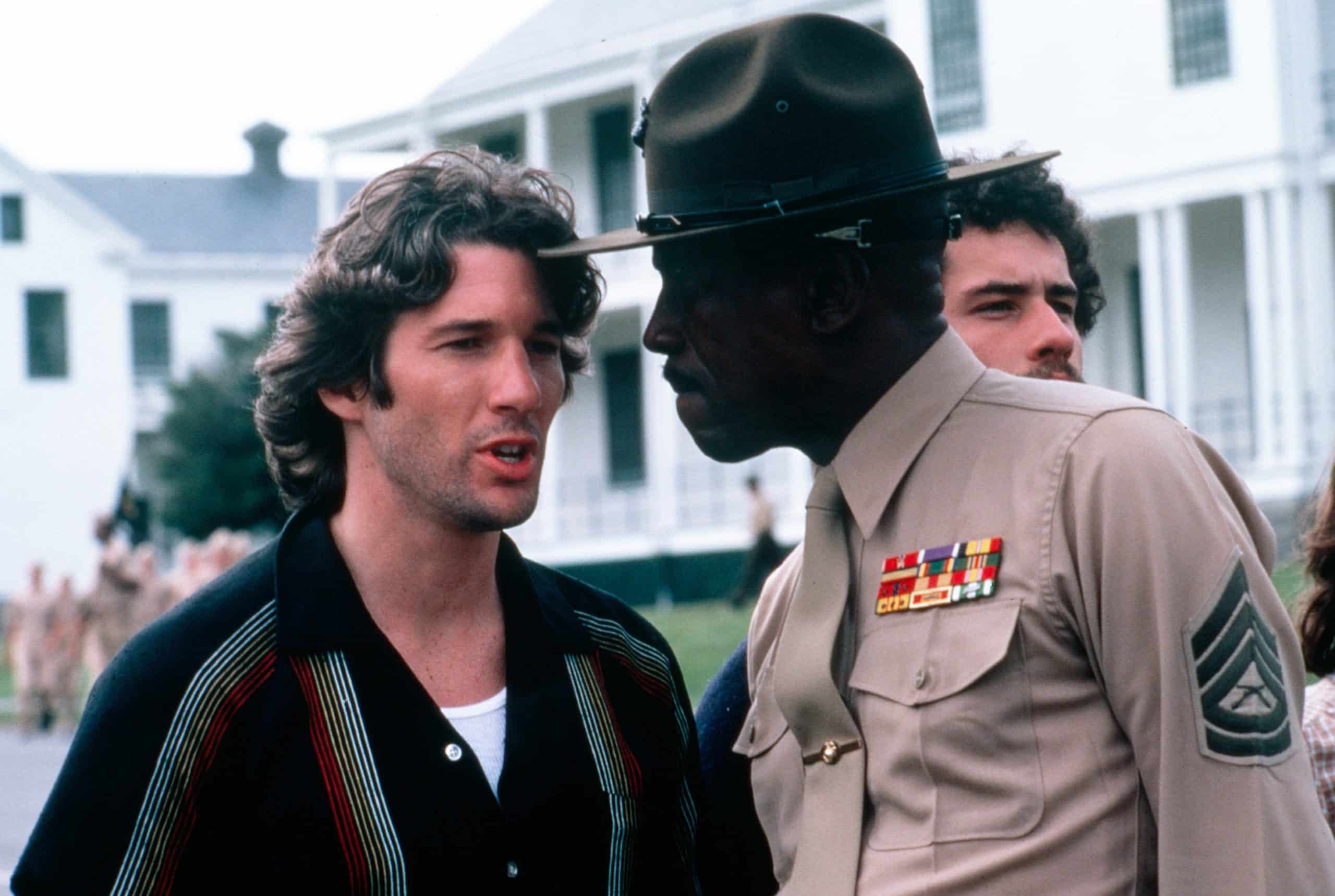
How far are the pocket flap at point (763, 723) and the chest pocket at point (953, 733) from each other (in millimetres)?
292

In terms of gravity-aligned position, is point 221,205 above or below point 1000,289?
above

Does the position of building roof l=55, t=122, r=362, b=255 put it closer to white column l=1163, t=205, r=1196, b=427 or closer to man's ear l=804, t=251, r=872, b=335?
white column l=1163, t=205, r=1196, b=427

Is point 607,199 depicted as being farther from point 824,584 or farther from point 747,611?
point 824,584

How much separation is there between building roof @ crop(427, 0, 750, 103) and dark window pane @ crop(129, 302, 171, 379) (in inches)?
883

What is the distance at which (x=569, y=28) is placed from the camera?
30.2 meters

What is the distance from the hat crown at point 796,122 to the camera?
2.61 m

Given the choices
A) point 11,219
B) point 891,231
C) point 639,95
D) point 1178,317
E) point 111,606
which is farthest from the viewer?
point 11,219

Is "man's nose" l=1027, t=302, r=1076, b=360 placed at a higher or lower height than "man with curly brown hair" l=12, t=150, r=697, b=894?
higher

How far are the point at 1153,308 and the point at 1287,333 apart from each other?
1673 millimetres

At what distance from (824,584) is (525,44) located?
28860 millimetres

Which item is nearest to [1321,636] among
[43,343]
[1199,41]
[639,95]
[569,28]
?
[1199,41]

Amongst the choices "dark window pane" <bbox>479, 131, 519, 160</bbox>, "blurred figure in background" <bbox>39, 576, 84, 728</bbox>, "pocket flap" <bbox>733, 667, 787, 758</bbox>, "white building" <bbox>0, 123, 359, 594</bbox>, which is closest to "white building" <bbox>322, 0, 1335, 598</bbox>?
"dark window pane" <bbox>479, 131, 519, 160</bbox>

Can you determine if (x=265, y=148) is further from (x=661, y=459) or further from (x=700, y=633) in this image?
(x=700, y=633)

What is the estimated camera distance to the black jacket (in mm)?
2965
